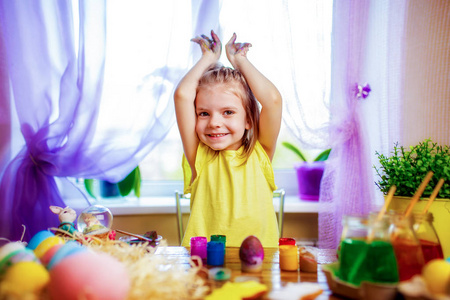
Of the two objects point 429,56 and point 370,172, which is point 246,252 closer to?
point 370,172

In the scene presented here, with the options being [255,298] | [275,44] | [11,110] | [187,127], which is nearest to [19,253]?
[255,298]

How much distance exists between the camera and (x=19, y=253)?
2.07 feet

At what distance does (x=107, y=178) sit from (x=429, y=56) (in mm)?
1518

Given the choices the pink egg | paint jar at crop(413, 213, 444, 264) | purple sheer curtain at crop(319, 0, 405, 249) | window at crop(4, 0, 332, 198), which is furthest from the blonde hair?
the pink egg

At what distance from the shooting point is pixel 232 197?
1307mm

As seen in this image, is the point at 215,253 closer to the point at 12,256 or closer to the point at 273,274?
the point at 273,274

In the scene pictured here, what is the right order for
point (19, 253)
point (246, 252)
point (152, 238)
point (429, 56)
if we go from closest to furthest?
point (19, 253) < point (246, 252) < point (152, 238) < point (429, 56)

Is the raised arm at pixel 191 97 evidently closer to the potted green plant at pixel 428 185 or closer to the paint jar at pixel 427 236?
the potted green plant at pixel 428 185

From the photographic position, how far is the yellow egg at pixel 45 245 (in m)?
0.70

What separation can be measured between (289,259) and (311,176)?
115cm

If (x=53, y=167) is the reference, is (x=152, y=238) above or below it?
below

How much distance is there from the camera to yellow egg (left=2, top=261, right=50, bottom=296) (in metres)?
0.54

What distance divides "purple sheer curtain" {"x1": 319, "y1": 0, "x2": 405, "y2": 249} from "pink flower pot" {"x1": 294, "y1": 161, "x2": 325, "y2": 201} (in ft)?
0.84

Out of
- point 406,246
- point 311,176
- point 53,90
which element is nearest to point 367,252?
point 406,246
